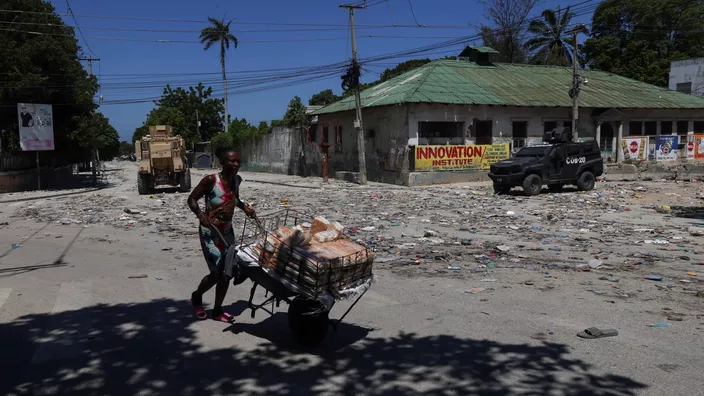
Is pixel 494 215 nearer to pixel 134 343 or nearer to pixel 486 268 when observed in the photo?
pixel 486 268

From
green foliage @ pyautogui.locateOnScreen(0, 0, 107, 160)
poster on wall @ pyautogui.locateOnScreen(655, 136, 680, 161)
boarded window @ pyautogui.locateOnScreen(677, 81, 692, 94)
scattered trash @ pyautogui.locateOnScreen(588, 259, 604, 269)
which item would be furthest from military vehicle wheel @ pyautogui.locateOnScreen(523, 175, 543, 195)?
boarded window @ pyautogui.locateOnScreen(677, 81, 692, 94)

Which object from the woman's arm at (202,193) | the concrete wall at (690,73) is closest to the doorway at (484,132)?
the woman's arm at (202,193)

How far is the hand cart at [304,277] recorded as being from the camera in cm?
418

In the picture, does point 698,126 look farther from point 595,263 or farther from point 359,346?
point 359,346

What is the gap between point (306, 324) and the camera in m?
4.55

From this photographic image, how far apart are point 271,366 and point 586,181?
56.8 feet

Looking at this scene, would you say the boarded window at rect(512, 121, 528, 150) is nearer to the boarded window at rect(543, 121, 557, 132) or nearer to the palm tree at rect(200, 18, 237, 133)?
the boarded window at rect(543, 121, 557, 132)

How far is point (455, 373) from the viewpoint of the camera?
159 inches

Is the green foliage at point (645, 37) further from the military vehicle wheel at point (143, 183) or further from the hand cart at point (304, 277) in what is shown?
the hand cart at point (304, 277)

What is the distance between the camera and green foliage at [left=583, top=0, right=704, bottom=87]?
155 feet

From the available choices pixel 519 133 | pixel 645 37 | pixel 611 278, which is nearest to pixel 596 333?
pixel 611 278

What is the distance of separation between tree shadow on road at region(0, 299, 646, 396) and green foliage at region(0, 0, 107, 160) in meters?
22.7

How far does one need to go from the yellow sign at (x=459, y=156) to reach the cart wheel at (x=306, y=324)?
66.4ft

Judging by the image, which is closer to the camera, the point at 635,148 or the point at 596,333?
the point at 596,333
